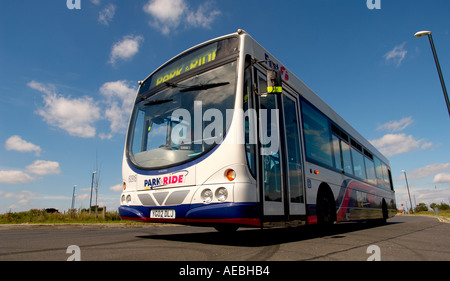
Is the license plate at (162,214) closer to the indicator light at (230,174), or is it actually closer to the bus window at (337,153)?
the indicator light at (230,174)

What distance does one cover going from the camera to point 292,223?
4984 millimetres

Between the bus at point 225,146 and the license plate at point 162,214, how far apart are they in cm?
2

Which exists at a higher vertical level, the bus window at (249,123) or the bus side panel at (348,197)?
the bus window at (249,123)

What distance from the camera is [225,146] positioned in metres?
4.16

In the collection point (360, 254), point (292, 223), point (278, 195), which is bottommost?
point (360, 254)

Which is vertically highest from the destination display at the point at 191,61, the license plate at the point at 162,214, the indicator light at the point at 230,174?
the destination display at the point at 191,61

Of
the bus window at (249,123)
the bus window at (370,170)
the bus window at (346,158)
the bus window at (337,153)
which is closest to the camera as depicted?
the bus window at (249,123)

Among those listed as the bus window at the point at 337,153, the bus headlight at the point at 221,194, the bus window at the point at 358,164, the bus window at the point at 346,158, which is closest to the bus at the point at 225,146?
the bus headlight at the point at 221,194

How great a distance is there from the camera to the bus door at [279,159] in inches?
175

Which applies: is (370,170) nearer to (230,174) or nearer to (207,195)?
(230,174)

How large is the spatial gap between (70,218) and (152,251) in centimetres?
1312
